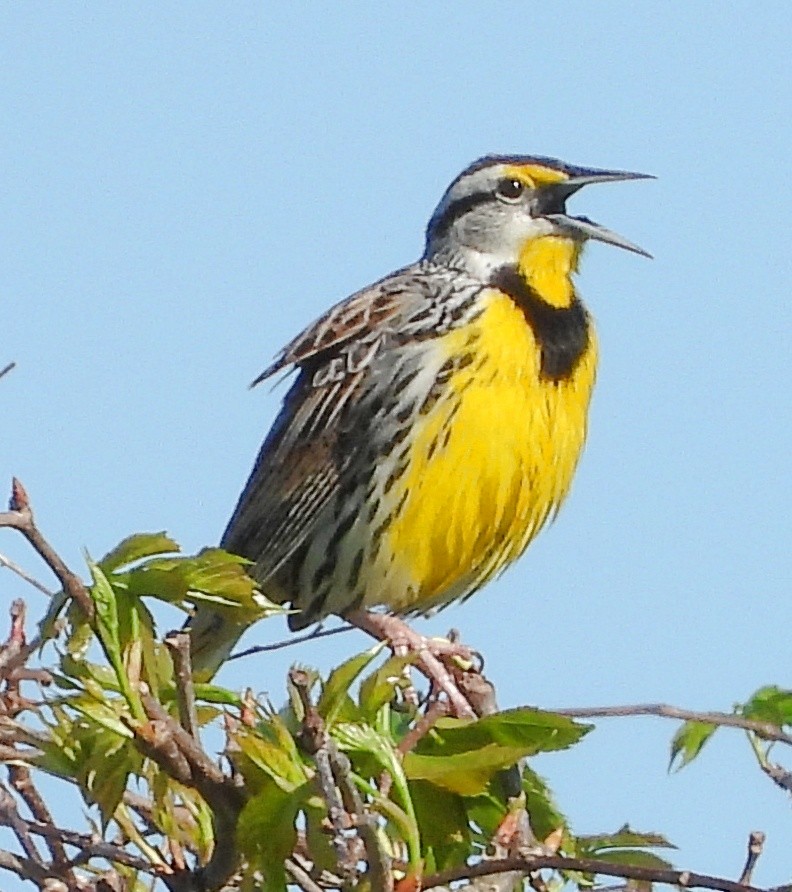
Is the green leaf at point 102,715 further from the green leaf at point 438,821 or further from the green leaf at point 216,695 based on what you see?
the green leaf at point 438,821

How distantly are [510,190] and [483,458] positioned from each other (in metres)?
0.76

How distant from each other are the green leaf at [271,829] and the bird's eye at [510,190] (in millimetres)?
2648

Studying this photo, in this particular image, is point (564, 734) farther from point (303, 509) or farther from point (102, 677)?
point (303, 509)

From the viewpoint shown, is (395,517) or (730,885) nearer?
(730,885)

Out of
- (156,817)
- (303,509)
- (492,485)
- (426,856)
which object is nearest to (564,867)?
(426,856)

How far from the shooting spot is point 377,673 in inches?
62.2

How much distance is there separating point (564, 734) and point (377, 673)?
166 mm

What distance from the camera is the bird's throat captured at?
384cm

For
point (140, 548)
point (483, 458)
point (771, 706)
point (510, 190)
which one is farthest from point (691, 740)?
point (510, 190)

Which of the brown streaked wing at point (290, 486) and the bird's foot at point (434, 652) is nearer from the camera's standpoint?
the bird's foot at point (434, 652)

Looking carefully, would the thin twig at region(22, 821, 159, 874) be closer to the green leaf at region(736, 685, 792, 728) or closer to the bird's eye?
the green leaf at region(736, 685, 792, 728)

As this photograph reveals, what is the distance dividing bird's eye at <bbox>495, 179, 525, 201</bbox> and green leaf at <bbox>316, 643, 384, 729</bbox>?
2.61 meters

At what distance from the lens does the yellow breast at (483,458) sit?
3.53 metres

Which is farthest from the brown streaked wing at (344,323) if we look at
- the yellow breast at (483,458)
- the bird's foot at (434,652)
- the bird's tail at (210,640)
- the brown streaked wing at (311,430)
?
the bird's tail at (210,640)
